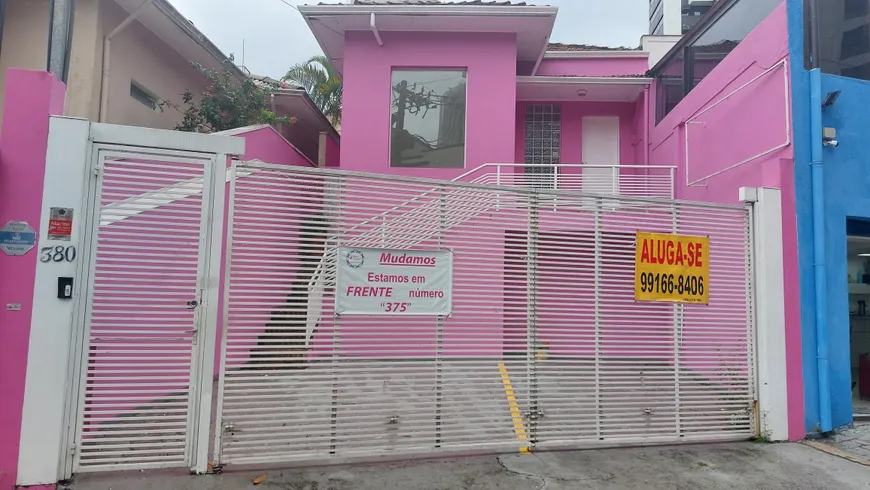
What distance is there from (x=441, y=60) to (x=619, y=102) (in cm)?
498

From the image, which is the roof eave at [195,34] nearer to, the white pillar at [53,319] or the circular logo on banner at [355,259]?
the white pillar at [53,319]

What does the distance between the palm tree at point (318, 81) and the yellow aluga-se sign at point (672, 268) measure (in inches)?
492

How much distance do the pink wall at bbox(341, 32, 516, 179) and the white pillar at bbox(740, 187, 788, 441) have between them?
5.12 meters

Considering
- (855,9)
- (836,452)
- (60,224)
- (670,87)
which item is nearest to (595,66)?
(670,87)

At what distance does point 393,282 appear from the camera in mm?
4848

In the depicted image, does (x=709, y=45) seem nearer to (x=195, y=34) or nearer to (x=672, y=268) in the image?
(x=672, y=268)

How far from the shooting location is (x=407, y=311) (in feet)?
16.0

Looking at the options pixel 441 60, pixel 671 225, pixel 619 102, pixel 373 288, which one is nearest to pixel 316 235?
pixel 373 288

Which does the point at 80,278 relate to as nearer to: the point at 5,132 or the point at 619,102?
the point at 5,132

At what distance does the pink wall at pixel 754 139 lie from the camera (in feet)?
19.5

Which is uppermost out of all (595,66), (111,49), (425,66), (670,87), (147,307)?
(595,66)

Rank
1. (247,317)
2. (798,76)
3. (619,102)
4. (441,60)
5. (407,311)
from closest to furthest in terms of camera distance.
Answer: (247,317)
(407,311)
(798,76)
(441,60)
(619,102)

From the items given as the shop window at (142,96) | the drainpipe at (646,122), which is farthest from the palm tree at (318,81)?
the drainpipe at (646,122)

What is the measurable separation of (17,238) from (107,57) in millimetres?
5373
